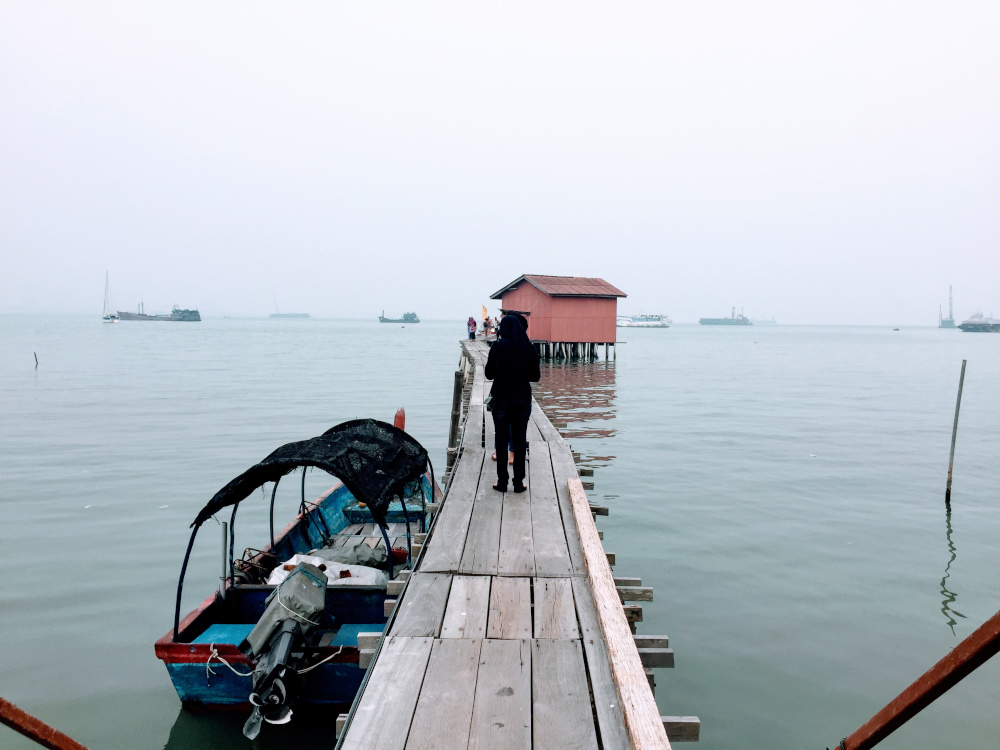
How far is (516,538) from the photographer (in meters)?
6.14

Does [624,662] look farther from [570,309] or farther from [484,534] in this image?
[570,309]

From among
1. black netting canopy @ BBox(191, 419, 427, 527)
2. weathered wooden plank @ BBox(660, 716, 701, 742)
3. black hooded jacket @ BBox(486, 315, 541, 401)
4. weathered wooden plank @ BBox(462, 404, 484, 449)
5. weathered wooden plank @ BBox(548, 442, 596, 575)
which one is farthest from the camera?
weathered wooden plank @ BBox(462, 404, 484, 449)

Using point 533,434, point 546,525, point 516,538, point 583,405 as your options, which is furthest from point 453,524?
point 583,405

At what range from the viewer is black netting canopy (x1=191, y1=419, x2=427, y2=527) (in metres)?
6.39

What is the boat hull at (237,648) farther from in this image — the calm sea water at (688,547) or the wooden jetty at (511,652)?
the wooden jetty at (511,652)

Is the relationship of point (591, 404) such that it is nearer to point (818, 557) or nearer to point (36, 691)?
point (818, 557)

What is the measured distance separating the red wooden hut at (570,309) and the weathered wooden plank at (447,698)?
36.0m

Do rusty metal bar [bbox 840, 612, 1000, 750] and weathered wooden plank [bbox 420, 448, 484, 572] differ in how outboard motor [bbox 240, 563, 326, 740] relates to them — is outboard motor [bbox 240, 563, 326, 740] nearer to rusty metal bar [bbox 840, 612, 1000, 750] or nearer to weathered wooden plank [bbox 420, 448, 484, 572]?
weathered wooden plank [bbox 420, 448, 484, 572]

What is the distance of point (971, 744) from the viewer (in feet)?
20.0

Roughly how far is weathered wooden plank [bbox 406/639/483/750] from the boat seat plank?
4.48ft

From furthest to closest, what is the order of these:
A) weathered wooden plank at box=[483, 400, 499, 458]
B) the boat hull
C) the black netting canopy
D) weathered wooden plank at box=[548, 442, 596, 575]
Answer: weathered wooden plank at box=[483, 400, 499, 458] < the black netting canopy < the boat hull < weathered wooden plank at box=[548, 442, 596, 575]

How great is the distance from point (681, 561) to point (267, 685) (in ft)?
22.6

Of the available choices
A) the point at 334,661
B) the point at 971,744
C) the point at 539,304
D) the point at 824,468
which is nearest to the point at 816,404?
the point at 824,468

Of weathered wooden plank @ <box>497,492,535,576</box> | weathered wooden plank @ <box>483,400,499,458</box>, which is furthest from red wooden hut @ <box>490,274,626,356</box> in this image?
weathered wooden plank @ <box>497,492,535,576</box>
